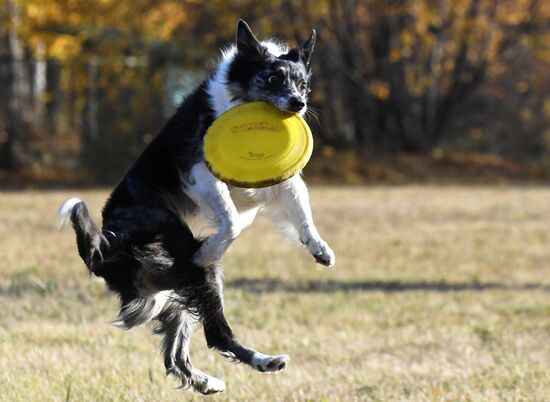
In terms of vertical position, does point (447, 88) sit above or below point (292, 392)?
below

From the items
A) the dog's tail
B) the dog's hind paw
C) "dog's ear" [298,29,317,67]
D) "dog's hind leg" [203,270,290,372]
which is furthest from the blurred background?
the dog's hind paw

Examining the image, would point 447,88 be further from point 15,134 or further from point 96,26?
point 15,134

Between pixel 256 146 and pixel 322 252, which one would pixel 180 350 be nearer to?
pixel 322 252

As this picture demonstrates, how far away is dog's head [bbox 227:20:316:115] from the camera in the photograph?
546 centimetres

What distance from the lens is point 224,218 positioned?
5238 millimetres

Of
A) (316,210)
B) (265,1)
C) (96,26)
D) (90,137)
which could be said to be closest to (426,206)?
(316,210)

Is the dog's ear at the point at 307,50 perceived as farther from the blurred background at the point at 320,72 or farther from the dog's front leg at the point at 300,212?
the blurred background at the point at 320,72

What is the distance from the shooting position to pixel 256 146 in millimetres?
5301

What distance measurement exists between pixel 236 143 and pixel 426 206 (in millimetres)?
11958

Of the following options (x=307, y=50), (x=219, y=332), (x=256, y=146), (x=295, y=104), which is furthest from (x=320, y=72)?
(x=219, y=332)

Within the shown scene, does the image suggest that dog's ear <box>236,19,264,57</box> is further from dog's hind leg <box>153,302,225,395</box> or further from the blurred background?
the blurred background

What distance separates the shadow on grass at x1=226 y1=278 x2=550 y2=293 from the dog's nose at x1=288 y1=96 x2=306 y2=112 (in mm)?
4170

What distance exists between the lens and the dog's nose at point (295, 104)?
17.7 ft

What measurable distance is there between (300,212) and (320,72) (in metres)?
17.4
